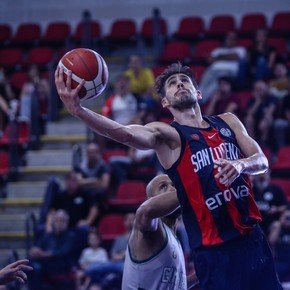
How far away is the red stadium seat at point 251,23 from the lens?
16.0m

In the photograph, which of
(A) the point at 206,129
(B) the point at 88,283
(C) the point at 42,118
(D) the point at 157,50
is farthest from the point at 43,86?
(A) the point at 206,129

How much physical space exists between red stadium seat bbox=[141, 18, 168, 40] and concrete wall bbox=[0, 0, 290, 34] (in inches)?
19.9

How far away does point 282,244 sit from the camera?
1062cm

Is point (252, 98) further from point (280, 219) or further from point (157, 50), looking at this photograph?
point (157, 50)

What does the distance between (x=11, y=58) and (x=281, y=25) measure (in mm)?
4703

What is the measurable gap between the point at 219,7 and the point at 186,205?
11.9 metres

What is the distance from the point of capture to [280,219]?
11016mm

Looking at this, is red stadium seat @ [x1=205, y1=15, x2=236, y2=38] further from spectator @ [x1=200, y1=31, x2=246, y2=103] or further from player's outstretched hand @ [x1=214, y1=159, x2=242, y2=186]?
player's outstretched hand @ [x1=214, y1=159, x2=242, y2=186]

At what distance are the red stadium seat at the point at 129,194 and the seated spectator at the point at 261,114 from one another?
1.58 metres

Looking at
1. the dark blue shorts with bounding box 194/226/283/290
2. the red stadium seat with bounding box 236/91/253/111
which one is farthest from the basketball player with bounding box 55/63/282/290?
the red stadium seat with bounding box 236/91/253/111

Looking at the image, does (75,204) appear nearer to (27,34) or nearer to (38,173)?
(38,173)

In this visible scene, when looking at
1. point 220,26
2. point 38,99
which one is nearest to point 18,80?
point 38,99

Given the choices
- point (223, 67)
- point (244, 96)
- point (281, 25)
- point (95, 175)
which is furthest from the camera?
point (281, 25)

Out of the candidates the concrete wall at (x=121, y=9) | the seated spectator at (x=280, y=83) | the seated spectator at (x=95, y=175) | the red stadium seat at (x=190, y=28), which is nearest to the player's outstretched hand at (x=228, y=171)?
the seated spectator at (x=95, y=175)
